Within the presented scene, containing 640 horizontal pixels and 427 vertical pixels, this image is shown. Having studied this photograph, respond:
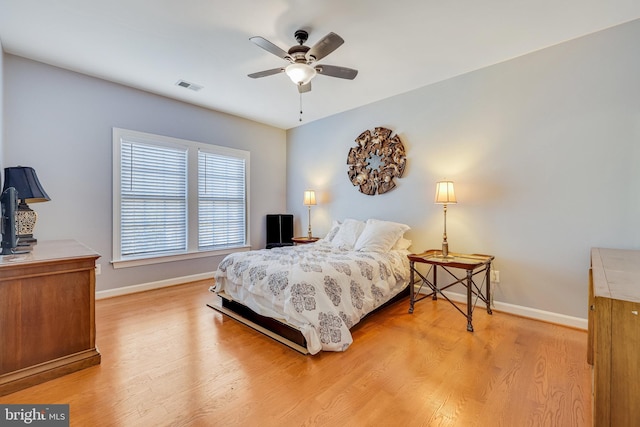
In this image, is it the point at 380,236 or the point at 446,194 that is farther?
the point at 380,236

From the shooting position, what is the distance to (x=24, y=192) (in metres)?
2.33

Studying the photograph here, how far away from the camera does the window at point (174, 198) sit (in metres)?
3.65

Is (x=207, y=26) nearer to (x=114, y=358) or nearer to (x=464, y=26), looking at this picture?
(x=464, y=26)

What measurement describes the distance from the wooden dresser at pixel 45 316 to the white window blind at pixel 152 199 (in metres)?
1.62

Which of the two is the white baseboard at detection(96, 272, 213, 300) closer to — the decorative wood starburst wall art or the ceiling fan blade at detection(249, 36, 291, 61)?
the decorative wood starburst wall art

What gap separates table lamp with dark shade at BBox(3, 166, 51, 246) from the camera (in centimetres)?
233

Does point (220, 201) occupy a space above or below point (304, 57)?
below

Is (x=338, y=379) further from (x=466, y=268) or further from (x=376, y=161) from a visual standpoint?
(x=376, y=161)

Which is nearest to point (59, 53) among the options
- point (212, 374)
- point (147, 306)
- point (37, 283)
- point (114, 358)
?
point (37, 283)

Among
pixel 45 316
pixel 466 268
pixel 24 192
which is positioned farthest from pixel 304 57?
pixel 45 316

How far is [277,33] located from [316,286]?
2225 millimetres

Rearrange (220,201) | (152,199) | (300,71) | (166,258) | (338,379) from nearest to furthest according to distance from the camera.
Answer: (338,379) → (300,71) → (152,199) → (166,258) → (220,201)

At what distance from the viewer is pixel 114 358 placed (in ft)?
7.00

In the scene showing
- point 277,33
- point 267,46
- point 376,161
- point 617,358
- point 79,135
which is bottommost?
point 617,358
